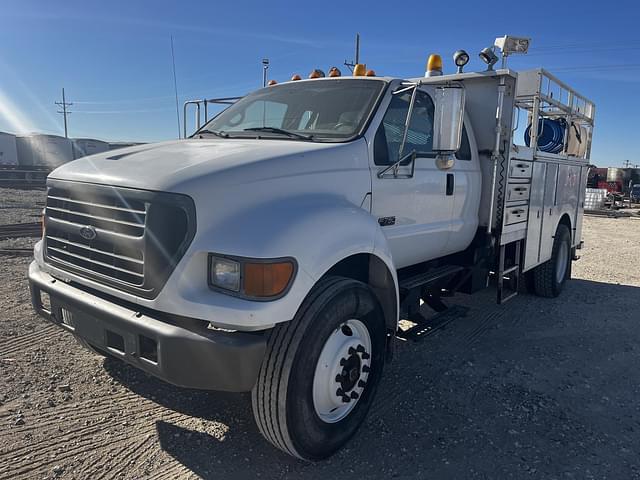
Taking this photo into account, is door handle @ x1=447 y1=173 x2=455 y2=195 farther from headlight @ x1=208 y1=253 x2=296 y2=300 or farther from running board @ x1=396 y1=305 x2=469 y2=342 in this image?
headlight @ x1=208 y1=253 x2=296 y2=300

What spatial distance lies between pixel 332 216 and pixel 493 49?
290 cm

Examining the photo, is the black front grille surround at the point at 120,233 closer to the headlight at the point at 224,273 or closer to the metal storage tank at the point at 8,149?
the headlight at the point at 224,273

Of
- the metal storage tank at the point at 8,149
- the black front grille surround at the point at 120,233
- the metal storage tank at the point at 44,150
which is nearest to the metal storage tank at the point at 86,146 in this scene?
the metal storage tank at the point at 44,150

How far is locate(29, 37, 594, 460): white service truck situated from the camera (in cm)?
234

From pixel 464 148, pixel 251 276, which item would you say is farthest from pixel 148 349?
pixel 464 148

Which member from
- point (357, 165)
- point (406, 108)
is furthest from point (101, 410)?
point (406, 108)

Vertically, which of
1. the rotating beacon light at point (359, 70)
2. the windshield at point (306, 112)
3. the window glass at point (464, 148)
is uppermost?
the rotating beacon light at point (359, 70)

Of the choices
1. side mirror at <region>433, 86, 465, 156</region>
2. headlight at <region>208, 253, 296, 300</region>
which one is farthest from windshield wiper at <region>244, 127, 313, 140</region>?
headlight at <region>208, 253, 296, 300</region>

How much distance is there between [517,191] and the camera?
4965 mm

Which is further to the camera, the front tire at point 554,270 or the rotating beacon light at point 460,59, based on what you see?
the front tire at point 554,270

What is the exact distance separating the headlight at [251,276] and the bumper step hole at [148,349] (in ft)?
1.37

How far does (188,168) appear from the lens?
8.36 feet

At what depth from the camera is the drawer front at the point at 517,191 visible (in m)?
4.77

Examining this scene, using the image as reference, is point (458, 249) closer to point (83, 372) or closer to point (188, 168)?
point (188, 168)
